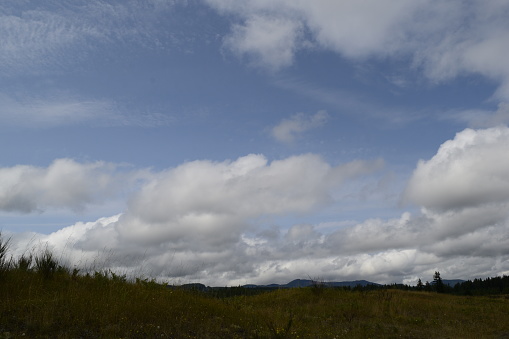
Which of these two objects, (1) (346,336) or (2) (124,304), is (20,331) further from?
(1) (346,336)

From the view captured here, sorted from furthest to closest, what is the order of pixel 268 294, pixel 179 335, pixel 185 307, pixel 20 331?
pixel 268 294 < pixel 185 307 < pixel 179 335 < pixel 20 331

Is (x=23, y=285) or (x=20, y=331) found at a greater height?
(x=23, y=285)

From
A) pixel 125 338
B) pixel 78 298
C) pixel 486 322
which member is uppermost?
pixel 78 298

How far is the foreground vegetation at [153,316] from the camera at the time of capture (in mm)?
8867

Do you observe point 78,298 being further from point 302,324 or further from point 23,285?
point 302,324

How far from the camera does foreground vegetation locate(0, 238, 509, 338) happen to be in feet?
29.1

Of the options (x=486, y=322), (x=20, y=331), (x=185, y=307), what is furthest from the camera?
(x=486, y=322)

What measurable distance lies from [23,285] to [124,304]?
3.04 meters

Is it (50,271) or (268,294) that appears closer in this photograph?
(50,271)

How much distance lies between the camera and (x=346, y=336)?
12.1 m

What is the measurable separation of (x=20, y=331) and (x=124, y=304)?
9.35 feet

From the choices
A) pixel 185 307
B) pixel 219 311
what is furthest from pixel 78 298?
pixel 219 311

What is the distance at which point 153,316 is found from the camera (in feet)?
33.9

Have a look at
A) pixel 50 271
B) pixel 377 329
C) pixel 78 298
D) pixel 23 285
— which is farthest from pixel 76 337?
pixel 377 329
